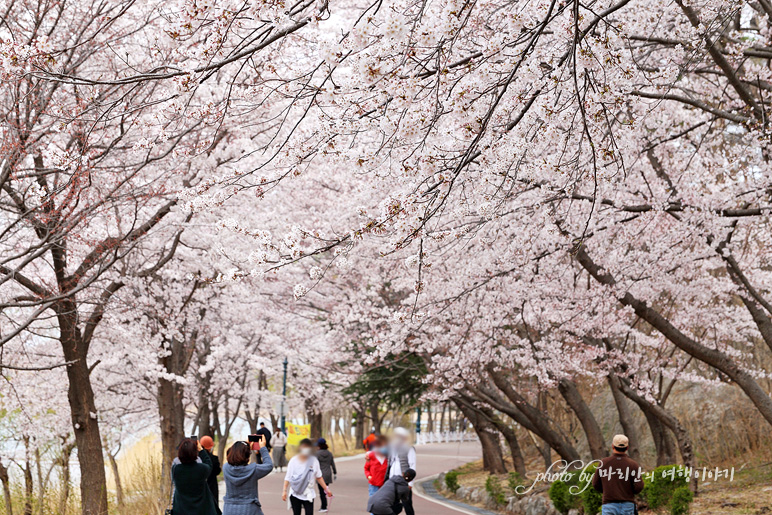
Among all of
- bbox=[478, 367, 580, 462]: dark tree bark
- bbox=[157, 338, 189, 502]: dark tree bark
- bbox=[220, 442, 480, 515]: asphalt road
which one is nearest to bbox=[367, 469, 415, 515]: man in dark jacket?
bbox=[478, 367, 580, 462]: dark tree bark

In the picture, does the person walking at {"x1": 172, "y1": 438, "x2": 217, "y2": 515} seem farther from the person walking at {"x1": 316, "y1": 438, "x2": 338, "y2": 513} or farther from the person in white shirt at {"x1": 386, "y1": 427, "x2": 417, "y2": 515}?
the person walking at {"x1": 316, "y1": 438, "x2": 338, "y2": 513}

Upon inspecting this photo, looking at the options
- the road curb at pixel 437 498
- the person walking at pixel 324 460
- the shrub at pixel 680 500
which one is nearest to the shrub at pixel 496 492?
the road curb at pixel 437 498

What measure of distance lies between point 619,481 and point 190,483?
14.2ft

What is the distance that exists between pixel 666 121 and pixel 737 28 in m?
3.51

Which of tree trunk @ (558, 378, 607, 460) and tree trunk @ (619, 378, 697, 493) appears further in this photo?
tree trunk @ (558, 378, 607, 460)

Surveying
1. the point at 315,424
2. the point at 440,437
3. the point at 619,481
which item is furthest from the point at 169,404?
the point at 440,437

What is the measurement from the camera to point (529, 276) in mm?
11062

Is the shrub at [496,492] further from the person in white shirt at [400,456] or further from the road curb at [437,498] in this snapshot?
the person in white shirt at [400,456]

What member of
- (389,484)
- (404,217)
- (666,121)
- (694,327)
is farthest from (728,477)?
(404,217)

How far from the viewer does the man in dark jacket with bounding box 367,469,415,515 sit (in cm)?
802

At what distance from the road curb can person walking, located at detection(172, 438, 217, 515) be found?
26.1 feet

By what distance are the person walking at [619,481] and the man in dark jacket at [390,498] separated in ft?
7.30

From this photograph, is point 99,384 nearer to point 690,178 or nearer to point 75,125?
point 75,125

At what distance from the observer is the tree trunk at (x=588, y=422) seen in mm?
12492
